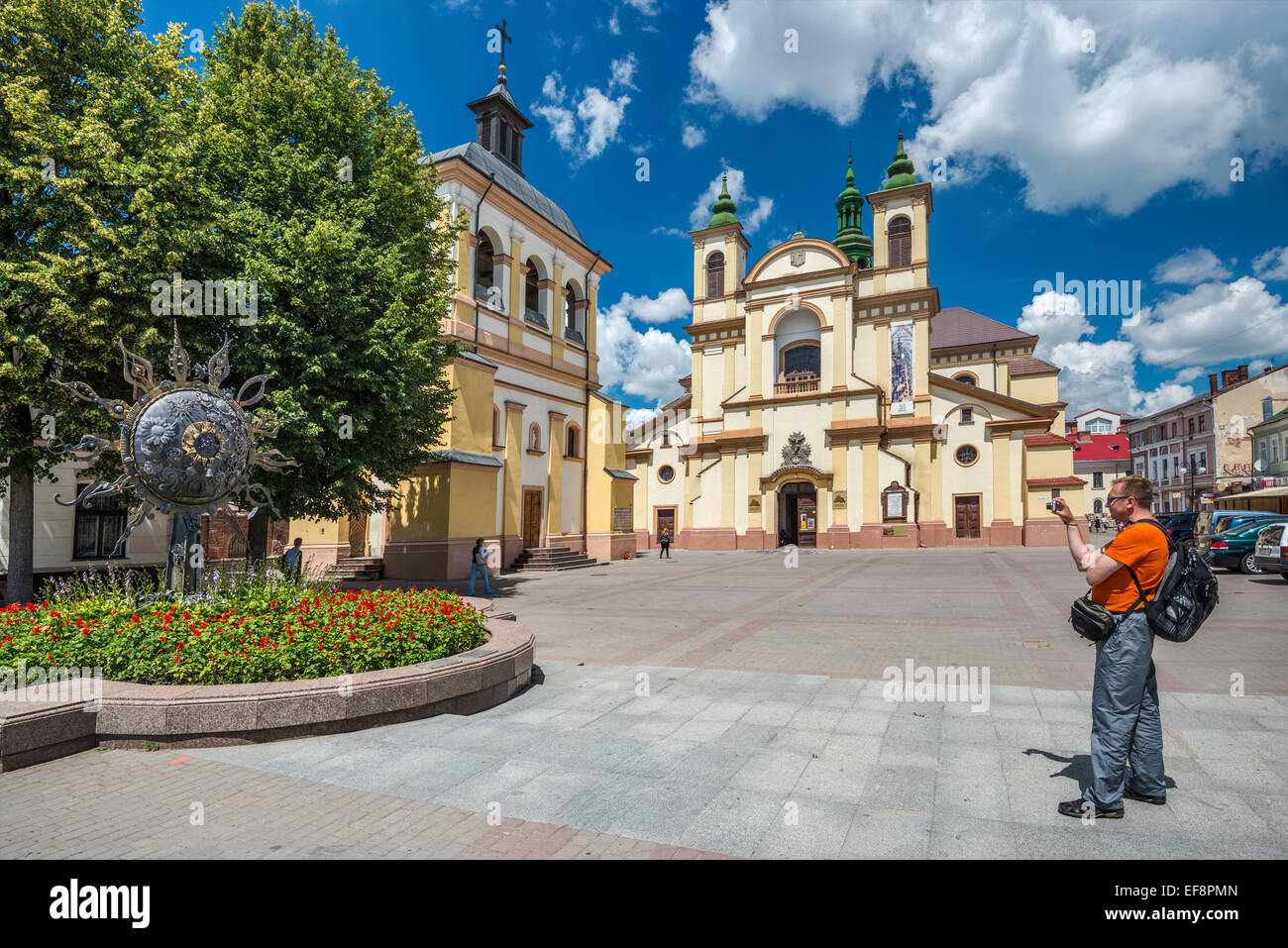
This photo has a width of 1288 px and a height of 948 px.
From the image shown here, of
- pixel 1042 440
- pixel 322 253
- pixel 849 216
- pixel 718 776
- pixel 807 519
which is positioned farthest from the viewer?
pixel 849 216

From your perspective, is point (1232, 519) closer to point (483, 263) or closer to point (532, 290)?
point (532, 290)

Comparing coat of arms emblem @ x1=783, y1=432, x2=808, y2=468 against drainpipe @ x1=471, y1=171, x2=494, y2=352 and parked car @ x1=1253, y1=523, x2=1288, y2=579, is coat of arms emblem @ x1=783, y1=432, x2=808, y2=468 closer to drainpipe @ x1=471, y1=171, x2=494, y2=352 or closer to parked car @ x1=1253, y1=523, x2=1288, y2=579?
parked car @ x1=1253, y1=523, x2=1288, y2=579

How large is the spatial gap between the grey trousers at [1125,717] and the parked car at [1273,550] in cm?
1713

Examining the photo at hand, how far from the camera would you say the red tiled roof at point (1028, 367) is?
47.2m

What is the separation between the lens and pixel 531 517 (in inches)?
982

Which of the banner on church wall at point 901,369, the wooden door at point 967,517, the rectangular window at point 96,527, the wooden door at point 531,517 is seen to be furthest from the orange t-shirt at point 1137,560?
the banner on church wall at point 901,369

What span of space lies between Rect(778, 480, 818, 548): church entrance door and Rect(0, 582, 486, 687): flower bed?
32.6 metres

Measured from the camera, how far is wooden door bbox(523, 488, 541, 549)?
24.6m

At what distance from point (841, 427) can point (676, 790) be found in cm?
3465

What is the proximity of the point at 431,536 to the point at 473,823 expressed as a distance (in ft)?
53.0

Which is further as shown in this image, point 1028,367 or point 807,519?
point 1028,367

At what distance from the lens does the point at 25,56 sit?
10.8 m

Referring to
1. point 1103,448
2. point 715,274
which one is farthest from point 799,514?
point 1103,448
